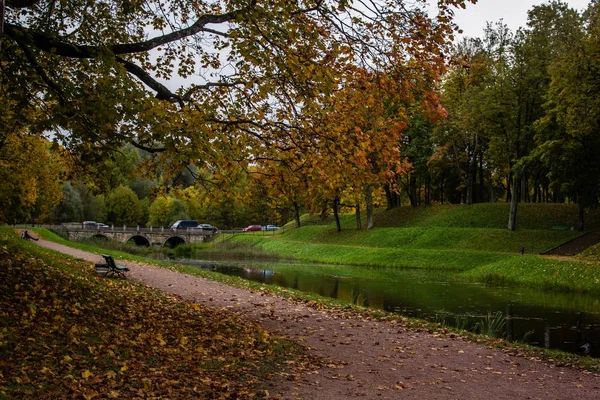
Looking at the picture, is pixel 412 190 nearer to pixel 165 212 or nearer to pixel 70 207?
pixel 165 212

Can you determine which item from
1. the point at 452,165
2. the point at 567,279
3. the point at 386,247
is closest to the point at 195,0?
the point at 567,279

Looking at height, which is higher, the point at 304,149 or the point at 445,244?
the point at 304,149

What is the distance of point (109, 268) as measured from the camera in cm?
1886

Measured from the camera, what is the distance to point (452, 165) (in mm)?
48562

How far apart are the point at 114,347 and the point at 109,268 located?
460 inches

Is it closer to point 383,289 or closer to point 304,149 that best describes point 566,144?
point 383,289

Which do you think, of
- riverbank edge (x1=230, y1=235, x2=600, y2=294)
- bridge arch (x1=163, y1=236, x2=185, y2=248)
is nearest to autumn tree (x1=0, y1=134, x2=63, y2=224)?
riverbank edge (x1=230, y1=235, x2=600, y2=294)

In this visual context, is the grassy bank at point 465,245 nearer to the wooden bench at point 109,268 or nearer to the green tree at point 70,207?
the wooden bench at point 109,268

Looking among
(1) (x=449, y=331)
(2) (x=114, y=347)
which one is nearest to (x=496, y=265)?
(1) (x=449, y=331)

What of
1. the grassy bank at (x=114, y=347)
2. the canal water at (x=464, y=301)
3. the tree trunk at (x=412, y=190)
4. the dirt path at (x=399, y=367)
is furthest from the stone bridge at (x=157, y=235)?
the grassy bank at (x=114, y=347)

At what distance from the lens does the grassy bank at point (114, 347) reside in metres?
6.46

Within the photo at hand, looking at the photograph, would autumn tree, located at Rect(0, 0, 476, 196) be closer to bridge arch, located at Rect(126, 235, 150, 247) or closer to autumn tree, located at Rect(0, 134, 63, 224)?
autumn tree, located at Rect(0, 134, 63, 224)

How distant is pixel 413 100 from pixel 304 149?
2.28m

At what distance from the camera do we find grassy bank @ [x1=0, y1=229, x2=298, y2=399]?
6461mm
